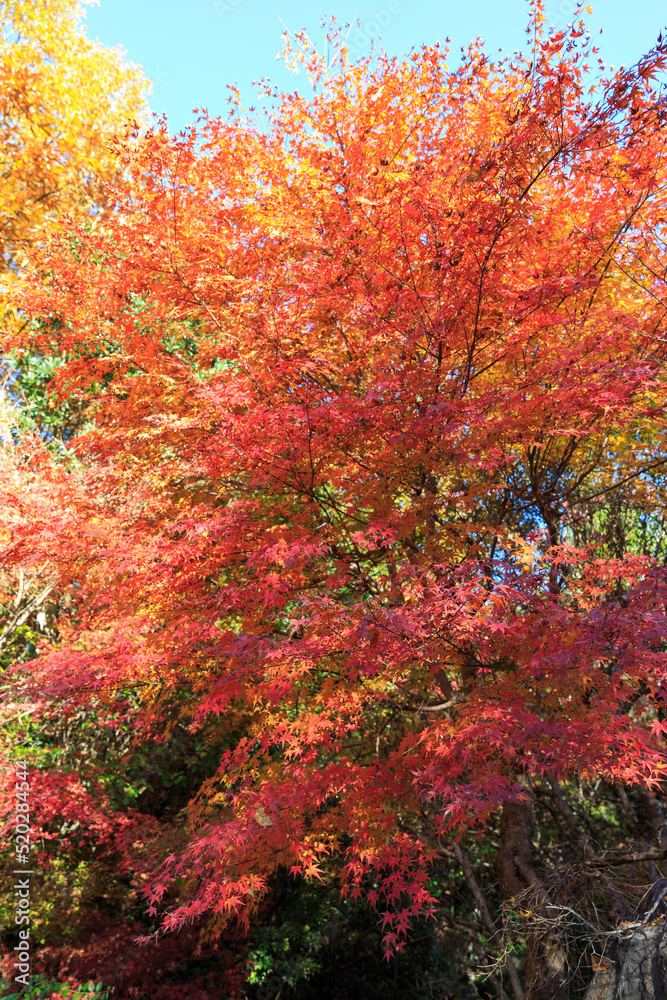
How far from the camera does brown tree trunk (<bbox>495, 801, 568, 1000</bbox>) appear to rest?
3.54 metres

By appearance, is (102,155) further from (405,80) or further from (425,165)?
(425,165)

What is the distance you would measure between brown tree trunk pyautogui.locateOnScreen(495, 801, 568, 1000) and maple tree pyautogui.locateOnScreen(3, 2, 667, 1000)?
31mm

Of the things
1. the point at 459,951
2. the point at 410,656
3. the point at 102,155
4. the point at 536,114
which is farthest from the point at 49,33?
the point at 459,951

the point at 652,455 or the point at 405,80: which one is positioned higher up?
the point at 405,80

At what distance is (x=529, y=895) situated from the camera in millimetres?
3645

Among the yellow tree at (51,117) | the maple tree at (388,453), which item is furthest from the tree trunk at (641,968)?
the yellow tree at (51,117)

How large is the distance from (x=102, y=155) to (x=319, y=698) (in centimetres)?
1321

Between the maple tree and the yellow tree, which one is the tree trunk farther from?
the yellow tree

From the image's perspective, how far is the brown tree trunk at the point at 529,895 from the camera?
11.6 ft

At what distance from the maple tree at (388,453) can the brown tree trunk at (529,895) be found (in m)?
0.03

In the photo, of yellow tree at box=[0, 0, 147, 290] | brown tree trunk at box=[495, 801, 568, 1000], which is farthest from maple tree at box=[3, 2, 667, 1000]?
yellow tree at box=[0, 0, 147, 290]

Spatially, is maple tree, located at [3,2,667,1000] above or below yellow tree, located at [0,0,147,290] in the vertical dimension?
below

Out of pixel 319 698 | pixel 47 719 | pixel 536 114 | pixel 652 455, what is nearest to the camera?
pixel 536 114

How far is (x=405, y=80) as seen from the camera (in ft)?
18.0
